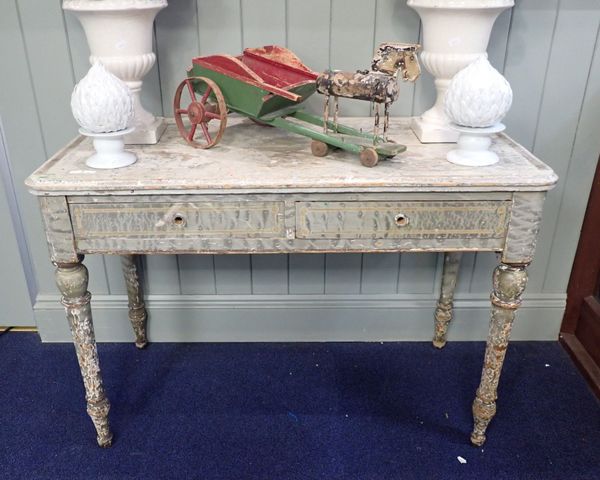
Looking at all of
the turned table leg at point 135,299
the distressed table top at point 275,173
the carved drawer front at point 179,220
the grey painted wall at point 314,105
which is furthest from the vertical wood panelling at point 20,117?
the carved drawer front at point 179,220

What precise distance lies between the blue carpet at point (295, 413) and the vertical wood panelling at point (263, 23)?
111cm

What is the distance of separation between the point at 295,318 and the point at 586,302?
109cm

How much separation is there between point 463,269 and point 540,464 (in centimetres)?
71

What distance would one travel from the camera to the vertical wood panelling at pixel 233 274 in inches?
83.7

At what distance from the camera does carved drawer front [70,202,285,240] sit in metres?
1.43

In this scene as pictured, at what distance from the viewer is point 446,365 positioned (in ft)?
6.98

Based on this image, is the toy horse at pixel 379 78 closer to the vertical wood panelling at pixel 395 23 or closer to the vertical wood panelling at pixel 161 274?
the vertical wood panelling at pixel 395 23

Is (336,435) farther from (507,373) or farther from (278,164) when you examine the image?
(278,164)

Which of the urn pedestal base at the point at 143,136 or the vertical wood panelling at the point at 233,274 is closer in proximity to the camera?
the urn pedestal base at the point at 143,136

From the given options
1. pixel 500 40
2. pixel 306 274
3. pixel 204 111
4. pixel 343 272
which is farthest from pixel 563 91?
pixel 204 111

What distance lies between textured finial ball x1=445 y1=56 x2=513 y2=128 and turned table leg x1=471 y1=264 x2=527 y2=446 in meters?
0.39

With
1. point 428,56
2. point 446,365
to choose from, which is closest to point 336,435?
point 446,365

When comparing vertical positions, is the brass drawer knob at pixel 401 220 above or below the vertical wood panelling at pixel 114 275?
above

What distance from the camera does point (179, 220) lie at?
1448 millimetres
